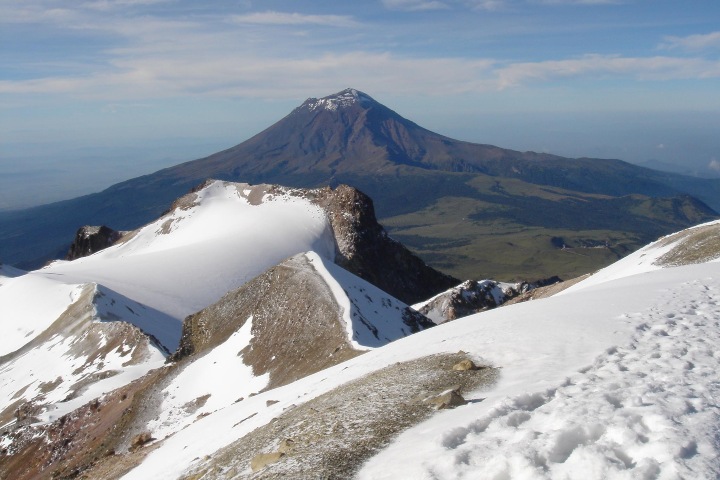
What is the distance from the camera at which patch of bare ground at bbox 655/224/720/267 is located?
4428cm

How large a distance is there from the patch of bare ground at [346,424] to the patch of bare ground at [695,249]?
→ 1273 inches

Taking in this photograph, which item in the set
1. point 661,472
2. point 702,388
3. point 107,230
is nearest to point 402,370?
point 702,388

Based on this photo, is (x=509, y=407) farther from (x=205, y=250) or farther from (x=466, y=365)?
(x=205, y=250)

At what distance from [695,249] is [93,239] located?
106m

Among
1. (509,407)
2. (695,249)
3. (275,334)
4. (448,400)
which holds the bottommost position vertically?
(275,334)

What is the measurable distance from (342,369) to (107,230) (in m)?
107

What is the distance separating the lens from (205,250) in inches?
3410

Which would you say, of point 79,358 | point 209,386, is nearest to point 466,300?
point 209,386

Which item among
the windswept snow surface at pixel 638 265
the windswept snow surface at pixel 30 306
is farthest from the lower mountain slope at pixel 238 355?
the windswept snow surface at pixel 30 306

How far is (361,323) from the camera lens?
40000mm

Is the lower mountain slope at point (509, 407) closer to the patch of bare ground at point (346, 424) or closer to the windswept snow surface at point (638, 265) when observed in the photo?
the patch of bare ground at point (346, 424)

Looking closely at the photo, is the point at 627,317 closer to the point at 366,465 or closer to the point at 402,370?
the point at 402,370

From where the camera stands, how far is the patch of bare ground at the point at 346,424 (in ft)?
44.1

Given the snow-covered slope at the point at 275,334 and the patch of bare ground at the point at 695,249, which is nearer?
the snow-covered slope at the point at 275,334
